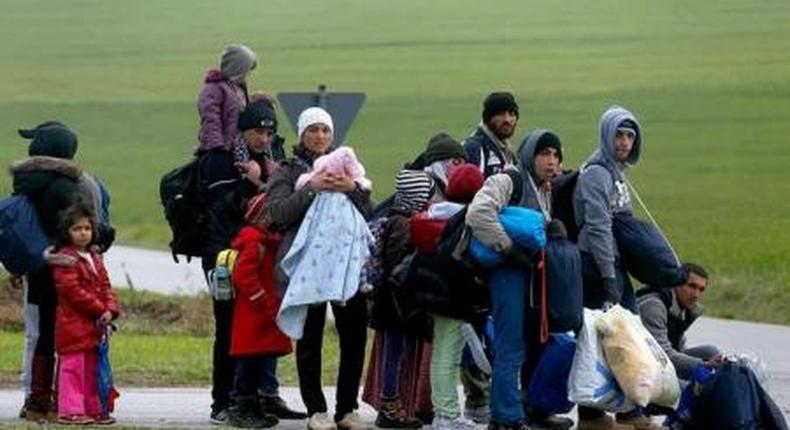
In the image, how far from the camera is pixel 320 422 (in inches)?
492

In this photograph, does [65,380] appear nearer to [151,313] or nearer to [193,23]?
[151,313]

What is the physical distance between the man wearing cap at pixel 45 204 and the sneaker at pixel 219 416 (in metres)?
0.91

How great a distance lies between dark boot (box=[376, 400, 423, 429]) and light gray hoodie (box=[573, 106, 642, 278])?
133 cm

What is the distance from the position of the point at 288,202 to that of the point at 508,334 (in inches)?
53.2

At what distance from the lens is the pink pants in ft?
42.0

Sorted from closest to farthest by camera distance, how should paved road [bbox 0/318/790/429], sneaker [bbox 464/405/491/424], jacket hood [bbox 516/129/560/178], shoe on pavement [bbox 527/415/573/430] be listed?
jacket hood [bbox 516/129/560/178] < shoe on pavement [bbox 527/415/573/430] < sneaker [bbox 464/405/491/424] < paved road [bbox 0/318/790/429]

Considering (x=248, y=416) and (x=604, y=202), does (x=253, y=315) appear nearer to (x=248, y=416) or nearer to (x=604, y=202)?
(x=248, y=416)

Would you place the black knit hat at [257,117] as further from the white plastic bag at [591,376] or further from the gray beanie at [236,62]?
the white plastic bag at [591,376]

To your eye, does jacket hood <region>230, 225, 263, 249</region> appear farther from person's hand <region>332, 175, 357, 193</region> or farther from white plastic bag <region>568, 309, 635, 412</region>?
A: white plastic bag <region>568, 309, 635, 412</region>

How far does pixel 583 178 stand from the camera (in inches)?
504

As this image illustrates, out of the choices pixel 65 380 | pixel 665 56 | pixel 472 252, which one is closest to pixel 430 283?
pixel 472 252

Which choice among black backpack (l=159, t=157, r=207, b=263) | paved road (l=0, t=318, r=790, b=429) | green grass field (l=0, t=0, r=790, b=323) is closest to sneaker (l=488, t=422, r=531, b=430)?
paved road (l=0, t=318, r=790, b=429)

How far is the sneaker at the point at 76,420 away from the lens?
1266 cm

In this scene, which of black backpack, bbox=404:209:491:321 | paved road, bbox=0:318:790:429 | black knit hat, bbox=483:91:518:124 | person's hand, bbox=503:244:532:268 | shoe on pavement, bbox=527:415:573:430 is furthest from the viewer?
paved road, bbox=0:318:790:429
